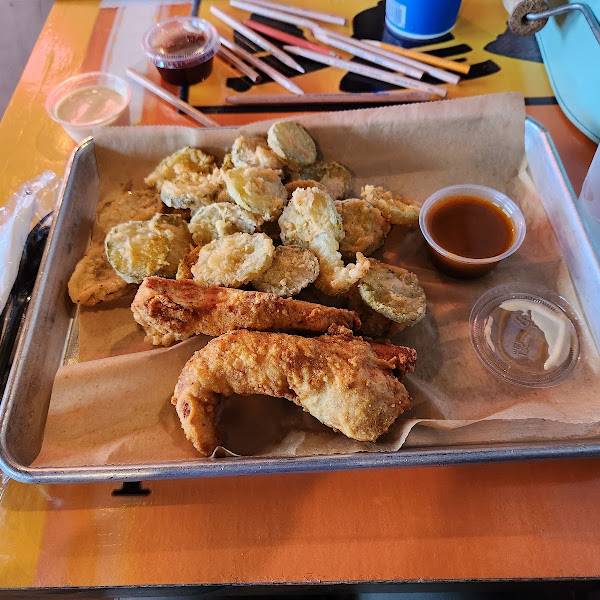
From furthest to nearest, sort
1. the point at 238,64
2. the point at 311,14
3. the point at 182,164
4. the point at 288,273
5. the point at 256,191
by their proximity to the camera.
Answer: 1. the point at 311,14
2. the point at 238,64
3. the point at 182,164
4. the point at 256,191
5. the point at 288,273

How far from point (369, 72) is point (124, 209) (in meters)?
1.44

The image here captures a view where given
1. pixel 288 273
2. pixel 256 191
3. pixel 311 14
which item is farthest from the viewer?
pixel 311 14

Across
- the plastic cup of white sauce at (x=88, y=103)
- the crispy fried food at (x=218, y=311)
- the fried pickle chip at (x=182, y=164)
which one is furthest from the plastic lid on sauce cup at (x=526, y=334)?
the plastic cup of white sauce at (x=88, y=103)

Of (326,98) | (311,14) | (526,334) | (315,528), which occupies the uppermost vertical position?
(311,14)

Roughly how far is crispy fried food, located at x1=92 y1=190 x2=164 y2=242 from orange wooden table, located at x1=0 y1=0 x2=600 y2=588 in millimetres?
957

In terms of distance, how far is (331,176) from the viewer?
2051 mm

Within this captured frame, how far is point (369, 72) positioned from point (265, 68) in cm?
53

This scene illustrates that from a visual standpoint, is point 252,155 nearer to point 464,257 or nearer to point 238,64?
point 464,257

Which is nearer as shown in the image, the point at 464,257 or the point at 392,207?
the point at 464,257

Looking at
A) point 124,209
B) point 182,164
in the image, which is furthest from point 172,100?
point 124,209

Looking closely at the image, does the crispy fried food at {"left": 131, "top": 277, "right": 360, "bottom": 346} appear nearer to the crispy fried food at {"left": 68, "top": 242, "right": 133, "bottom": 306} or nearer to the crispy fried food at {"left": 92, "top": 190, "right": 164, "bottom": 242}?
the crispy fried food at {"left": 68, "top": 242, "right": 133, "bottom": 306}

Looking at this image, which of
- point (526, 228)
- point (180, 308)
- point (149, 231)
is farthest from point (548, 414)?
point (149, 231)

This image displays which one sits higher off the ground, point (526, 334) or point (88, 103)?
point (88, 103)

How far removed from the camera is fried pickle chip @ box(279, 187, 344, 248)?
1.75m
